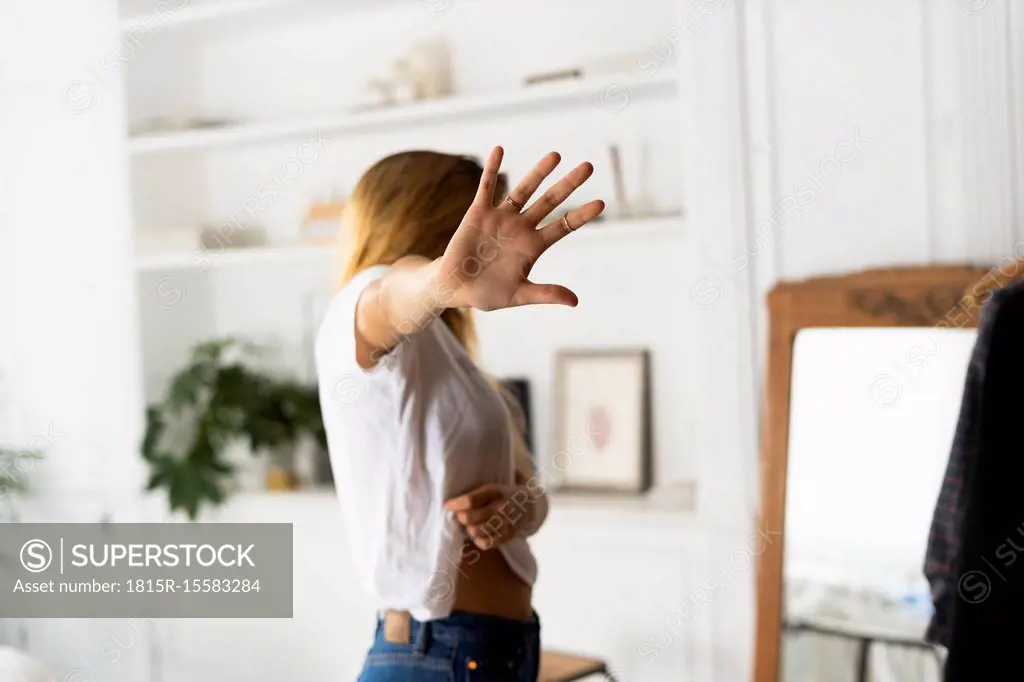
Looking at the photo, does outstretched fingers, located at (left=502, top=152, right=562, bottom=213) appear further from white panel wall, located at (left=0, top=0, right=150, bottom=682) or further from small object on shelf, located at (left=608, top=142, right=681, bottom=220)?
white panel wall, located at (left=0, top=0, right=150, bottom=682)

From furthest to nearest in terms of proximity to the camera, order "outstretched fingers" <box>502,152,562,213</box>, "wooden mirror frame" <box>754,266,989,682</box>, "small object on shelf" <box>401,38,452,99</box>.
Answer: "small object on shelf" <box>401,38,452,99</box>
"wooden mirror frame" <box>754,266,989,682</box>
"outstretched fingers" <box>502,152,562,213</box>

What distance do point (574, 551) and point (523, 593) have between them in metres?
1.39

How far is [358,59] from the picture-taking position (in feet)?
11.8

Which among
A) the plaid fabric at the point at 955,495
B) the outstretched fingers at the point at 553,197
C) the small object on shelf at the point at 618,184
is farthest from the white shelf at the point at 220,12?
the outstretched fingers at the point at 553,197

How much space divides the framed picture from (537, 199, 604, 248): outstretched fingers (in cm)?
192

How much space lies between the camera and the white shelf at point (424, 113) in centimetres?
298

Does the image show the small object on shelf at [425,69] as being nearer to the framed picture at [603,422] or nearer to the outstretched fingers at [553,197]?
the framed picture at [603,422]

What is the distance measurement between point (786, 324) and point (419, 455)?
141 centimetres

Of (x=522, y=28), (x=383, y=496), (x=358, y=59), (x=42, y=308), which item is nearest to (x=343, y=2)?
(x=358, y=59)

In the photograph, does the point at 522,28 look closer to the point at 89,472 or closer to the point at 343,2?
the point at 343,2

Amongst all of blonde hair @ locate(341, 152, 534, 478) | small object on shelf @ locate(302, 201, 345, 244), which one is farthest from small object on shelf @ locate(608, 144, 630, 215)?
blonde hair @ locate(341, 152, 534, 478)

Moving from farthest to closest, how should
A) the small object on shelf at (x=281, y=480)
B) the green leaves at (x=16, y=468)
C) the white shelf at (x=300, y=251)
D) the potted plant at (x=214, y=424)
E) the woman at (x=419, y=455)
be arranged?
the green leaves at (x=16, y=468) → the small object on shelf at (x=281, y=480) → the potted plant at (x=214, y=424) → the white shelf at (x=300, y=251) → the woman at (x=419, y=455)

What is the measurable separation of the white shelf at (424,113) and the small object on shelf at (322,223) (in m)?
0.23

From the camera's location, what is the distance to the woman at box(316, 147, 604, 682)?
4.97 ft
